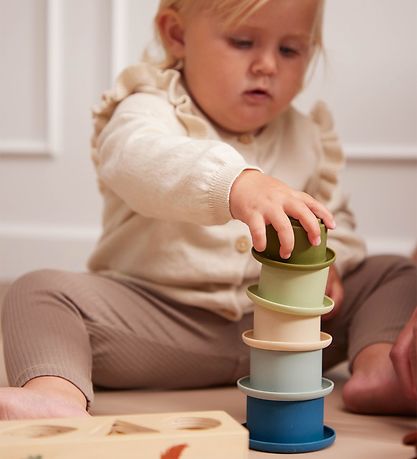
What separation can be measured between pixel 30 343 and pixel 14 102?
1055 mm

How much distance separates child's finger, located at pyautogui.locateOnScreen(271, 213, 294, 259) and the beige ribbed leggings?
0.25 meters

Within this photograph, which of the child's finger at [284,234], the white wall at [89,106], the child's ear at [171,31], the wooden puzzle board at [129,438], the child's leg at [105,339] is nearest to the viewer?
the wooden puzzle board at [129,438]

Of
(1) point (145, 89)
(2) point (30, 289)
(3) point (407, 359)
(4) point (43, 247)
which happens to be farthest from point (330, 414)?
(4) point (43, 247)

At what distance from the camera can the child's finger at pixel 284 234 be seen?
712 mm

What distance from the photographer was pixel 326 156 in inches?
46.8

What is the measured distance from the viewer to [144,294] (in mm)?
1033

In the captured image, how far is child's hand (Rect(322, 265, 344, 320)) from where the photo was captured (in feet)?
3.40

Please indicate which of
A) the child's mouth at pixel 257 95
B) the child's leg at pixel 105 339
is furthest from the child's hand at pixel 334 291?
the child's mouth at pixel 257 95

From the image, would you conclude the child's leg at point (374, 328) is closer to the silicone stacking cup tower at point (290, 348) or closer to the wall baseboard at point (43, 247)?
the silicone stacking cup tower at point (290, 348)

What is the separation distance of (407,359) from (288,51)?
0.41 meters

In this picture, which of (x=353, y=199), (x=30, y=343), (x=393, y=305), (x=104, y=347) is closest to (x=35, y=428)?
(x=30, y=343)

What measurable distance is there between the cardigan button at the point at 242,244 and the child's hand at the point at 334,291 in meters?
0.10

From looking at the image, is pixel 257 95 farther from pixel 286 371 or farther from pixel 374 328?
pixel 286 371

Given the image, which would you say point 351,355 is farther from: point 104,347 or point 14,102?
point 14,102
